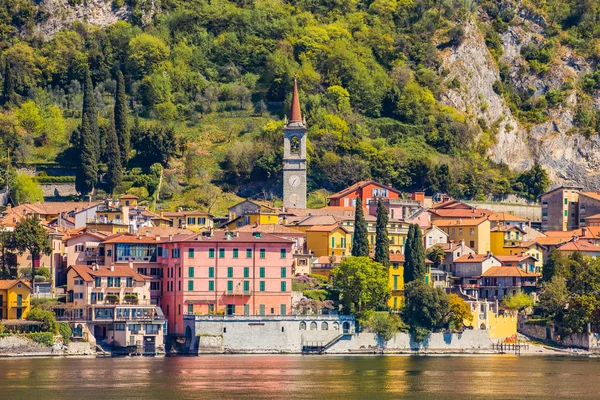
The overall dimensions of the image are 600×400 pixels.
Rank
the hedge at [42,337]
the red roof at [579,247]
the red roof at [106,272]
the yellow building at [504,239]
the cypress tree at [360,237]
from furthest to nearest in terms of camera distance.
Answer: the yellow building at [504,239]
the red roof at [579,247]
the cypress tree at [360,237]
the red roof at [106,272]
the hedge at [42,337]

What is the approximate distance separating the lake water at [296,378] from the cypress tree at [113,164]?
38752 millimetres

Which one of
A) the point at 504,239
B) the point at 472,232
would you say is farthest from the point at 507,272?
the point at 504,239

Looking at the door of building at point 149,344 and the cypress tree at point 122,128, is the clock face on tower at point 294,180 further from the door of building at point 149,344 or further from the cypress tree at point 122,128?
the door of building at point 149,344

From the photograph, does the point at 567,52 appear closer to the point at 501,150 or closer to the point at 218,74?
the point at 501,150

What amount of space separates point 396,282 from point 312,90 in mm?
48330

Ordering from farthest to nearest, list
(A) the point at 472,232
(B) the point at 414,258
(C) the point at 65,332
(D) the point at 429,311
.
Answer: (A) the point at 472,232 < (B) the point at 414,258 < (D) the point at 429,311 < (C) the point at 65,332

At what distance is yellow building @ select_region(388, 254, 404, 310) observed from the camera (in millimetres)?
130250

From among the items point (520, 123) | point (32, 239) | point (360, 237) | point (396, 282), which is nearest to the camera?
point (32, 239)

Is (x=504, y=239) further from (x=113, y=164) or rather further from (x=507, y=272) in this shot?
(x=113, y=164)

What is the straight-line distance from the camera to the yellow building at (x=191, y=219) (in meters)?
145

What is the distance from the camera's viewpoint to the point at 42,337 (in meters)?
117

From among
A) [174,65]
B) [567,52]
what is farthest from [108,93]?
[567,52]

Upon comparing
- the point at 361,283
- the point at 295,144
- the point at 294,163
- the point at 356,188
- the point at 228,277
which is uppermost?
the point at 295,144

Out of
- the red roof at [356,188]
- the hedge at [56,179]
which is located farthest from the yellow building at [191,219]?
the hedge at [56,179]
